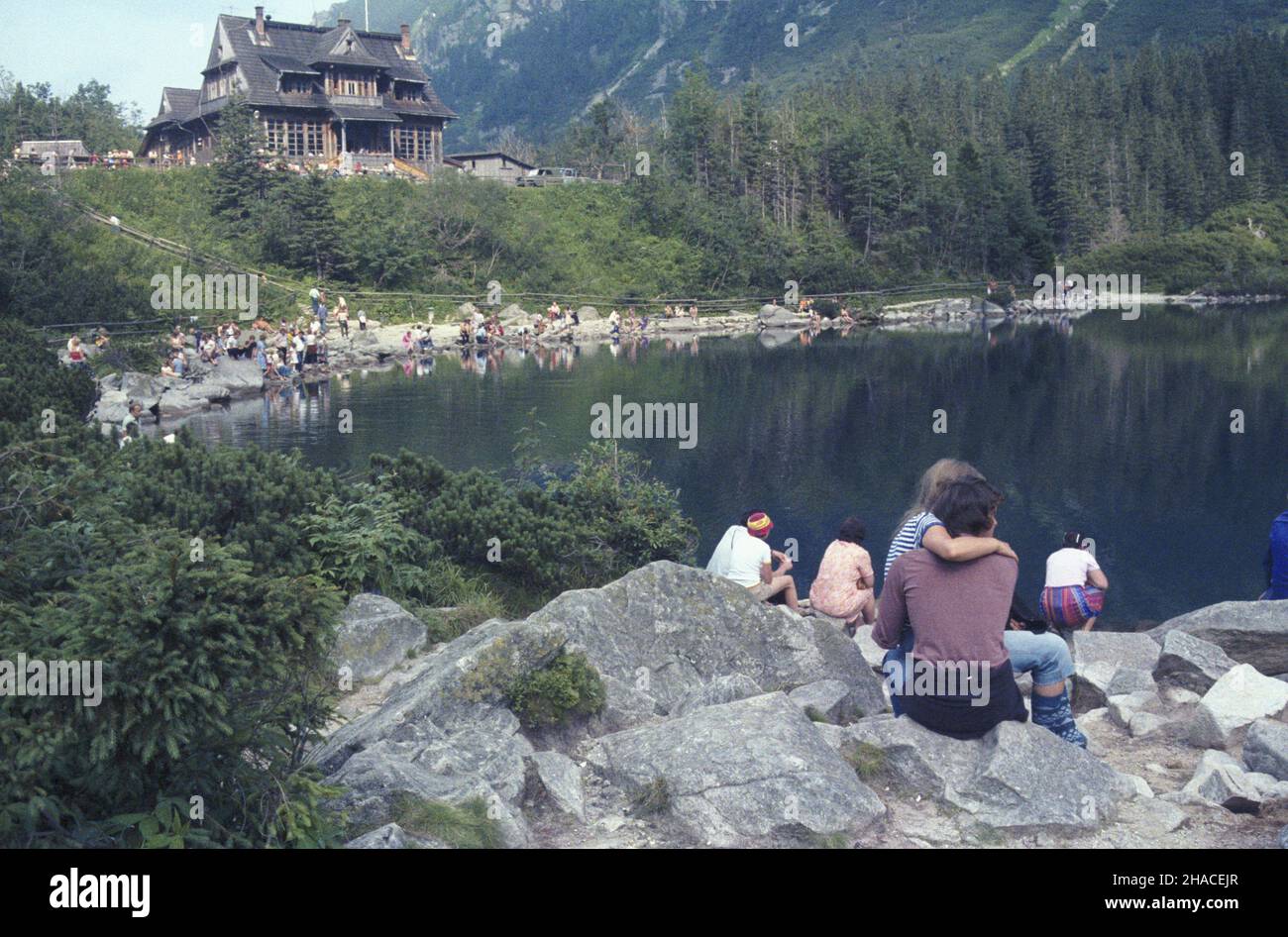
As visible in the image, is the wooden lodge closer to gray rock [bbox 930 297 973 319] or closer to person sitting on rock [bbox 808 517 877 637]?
gray rock [bbox 930 297 973 319]

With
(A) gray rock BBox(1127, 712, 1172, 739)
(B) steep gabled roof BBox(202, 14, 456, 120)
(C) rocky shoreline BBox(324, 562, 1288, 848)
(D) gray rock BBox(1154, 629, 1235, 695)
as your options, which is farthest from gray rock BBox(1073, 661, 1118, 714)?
(B) steep gabled roof BBox(202, 14, 456, 120)

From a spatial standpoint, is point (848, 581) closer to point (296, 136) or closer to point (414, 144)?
point (296, 136)

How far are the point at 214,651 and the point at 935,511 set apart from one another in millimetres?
3603

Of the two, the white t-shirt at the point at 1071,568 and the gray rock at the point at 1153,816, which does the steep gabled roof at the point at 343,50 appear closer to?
the white t-shirt at the point at 1071,568

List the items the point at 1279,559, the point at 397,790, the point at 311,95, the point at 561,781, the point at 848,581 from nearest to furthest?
the point at 397,790, the point at 561,781, the point at 1279,559, the point at 848,581, the point at 311,95

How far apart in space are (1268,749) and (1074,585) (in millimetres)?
5886

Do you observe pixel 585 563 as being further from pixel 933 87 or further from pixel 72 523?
pixel 933 87

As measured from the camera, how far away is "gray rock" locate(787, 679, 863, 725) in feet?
25.8

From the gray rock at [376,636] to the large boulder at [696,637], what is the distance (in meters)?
1.79

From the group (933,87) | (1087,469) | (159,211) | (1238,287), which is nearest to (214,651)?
(1087,469)

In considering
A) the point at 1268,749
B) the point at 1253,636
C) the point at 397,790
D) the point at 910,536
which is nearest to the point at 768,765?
the point at 397,790

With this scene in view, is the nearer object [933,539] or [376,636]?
[933,539]

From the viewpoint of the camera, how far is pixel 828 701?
7969 millimetres
